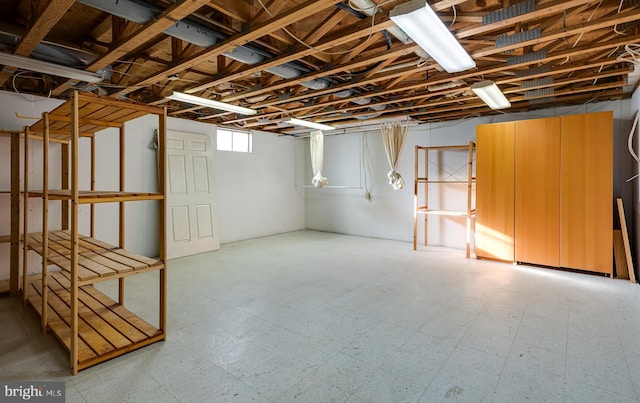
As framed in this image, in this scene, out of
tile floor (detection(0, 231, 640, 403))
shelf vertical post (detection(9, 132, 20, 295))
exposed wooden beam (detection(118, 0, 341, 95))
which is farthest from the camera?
shelf vertical post (detection(9, 132, 20, 295))

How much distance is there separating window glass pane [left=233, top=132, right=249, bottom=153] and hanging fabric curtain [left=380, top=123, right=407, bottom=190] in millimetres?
3046

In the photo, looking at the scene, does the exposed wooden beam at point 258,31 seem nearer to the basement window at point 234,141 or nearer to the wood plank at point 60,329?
the wood plank at point 60,329

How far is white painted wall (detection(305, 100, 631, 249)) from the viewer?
5596 mm

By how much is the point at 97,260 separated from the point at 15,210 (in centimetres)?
185

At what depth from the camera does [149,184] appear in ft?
18.2

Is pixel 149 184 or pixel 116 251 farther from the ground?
pixel 149 184

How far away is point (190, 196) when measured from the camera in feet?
19.3

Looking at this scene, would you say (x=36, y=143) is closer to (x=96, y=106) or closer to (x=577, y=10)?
(x=96, y=106)

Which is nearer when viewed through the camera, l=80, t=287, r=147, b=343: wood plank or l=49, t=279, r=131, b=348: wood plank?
l=49, t=279, r=131, b=348: wood plank

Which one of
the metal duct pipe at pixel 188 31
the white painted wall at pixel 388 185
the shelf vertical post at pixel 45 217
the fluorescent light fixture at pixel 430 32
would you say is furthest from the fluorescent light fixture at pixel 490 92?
the shelf vertical post at pixel 45 217

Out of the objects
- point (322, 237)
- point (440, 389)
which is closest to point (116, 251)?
point (440, 389)

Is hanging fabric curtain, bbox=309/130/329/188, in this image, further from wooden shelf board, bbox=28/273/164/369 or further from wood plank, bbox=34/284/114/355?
wood plank, bbox=34/284/114/355

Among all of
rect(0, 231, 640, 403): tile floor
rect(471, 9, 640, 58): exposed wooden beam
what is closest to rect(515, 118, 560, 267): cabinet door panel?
rect(0, 231, 640, 403): tile floor

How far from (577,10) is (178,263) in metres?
5.60
